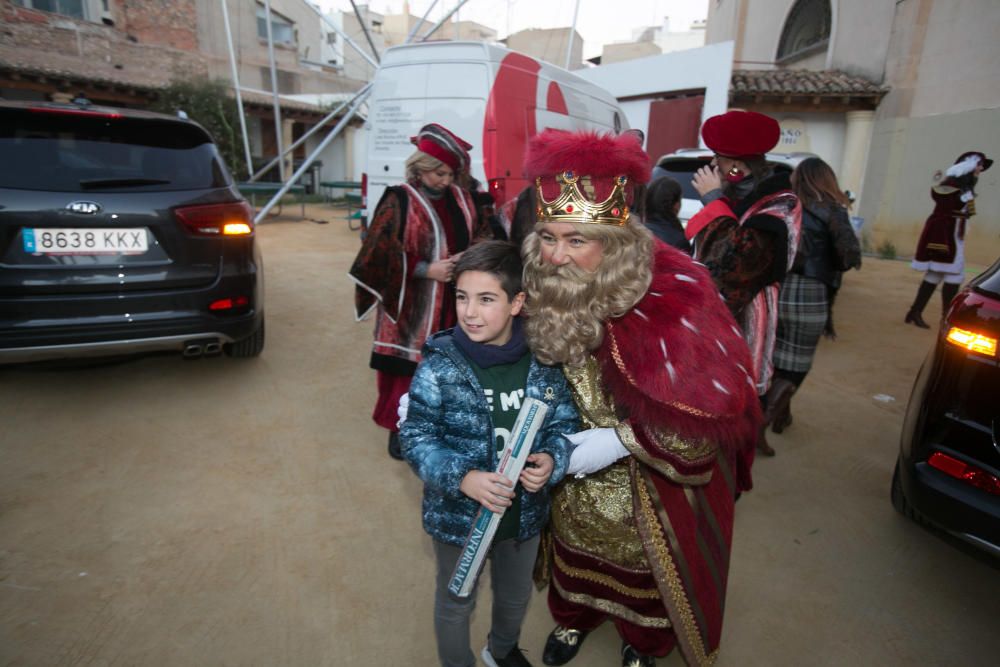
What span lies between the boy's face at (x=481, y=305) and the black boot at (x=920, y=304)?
22.3 feet

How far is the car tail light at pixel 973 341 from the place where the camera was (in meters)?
1.99

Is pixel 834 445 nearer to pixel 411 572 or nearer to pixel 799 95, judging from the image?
pixel 411 572

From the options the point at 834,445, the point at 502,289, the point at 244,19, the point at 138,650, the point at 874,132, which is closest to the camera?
the point at 502,289

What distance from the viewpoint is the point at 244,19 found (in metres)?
22.3

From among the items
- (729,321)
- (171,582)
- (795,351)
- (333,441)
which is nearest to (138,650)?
(171,582)

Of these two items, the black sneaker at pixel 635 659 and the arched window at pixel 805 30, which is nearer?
the black sneaker at pixel 635 659

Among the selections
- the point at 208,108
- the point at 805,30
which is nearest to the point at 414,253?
the point at 805,30

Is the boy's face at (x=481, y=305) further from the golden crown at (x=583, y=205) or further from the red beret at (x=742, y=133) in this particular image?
the red beret at (x=742, y=133)

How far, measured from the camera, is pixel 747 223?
2408 mm

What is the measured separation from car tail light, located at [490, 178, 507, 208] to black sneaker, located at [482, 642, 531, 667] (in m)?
4.41

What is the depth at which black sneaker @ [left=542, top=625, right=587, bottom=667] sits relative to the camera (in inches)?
79.1

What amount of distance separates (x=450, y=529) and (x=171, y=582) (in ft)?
4.55

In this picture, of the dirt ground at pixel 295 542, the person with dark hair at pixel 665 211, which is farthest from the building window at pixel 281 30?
the person with dark hair at pixel 665 211

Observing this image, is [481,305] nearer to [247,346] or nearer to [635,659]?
[635,659]
